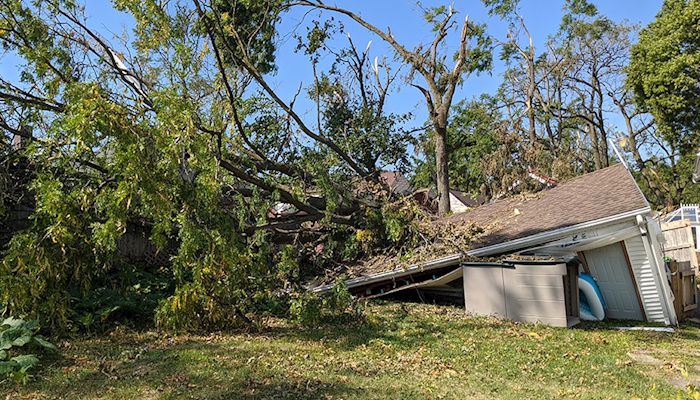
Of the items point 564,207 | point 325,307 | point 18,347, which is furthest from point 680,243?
point 18,347

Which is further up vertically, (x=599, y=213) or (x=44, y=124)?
A: (x=44, y=124)

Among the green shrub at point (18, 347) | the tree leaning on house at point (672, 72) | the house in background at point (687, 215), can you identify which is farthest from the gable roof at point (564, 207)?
the house in background at point (687, 215)

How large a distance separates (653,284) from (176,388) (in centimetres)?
723

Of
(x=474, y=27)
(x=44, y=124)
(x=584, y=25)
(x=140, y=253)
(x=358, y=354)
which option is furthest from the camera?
(x=584, y=25)

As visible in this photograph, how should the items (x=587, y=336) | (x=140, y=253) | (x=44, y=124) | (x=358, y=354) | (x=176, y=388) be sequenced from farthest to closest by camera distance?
(x=140, y=253), (x=44, y=124), (x=587, y=336), (x=358, y=354), (x=176, y=388)

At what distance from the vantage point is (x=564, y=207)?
385 inches

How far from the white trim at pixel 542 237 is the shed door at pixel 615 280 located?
688mm

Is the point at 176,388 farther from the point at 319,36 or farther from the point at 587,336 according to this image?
the point at 319,36

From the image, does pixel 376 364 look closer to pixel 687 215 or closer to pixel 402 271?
pixel 402 271

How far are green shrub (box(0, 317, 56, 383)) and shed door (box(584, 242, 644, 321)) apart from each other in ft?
26.2

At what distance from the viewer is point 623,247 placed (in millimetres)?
8086

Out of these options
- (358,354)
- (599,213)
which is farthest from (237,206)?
(599,213)

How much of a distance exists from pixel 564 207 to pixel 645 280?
222cm

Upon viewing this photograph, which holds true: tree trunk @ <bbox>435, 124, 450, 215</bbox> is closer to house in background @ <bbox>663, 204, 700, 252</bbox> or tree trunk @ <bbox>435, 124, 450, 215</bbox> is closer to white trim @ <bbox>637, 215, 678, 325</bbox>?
white trim @ <bbox>637, 215, 678, 325</bbox>
